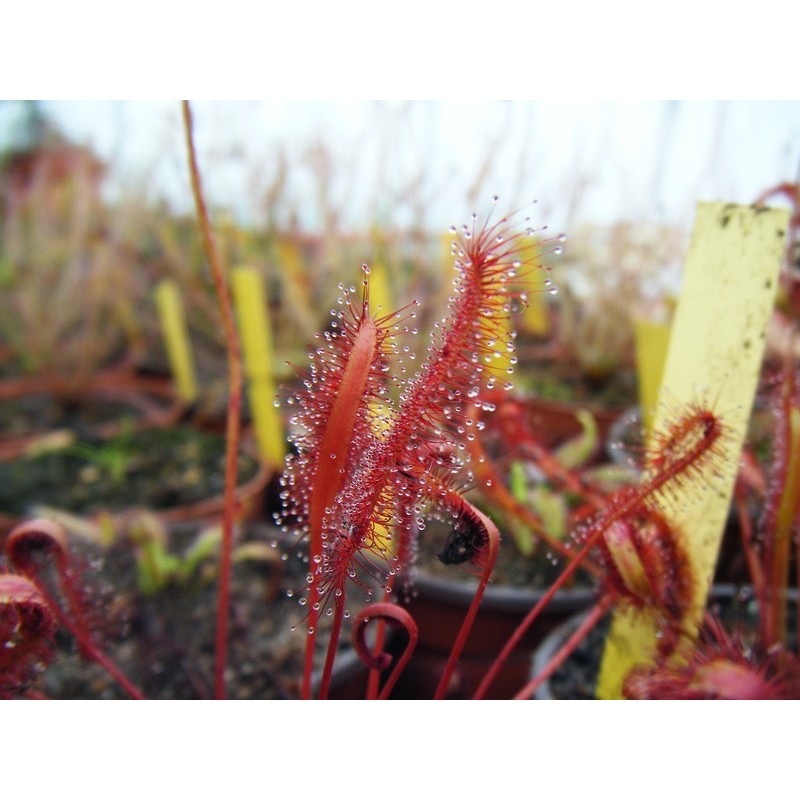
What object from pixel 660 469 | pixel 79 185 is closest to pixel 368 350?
pixel 660 469

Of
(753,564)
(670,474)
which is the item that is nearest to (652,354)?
(753,564)

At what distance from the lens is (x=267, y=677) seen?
3.09 feet

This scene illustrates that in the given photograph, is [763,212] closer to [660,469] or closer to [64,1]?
[660,469]

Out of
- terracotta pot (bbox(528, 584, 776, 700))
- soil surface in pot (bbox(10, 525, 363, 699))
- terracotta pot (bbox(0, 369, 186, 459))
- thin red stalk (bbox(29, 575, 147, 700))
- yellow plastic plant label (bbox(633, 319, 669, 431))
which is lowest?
soil surface in pot (bbox(10, 525, 363, 699))

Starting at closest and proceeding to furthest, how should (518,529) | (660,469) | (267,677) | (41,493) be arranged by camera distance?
(660,469) → (267,677) → (518,529) → (41,493)

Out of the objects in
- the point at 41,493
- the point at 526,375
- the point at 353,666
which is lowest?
the point at 41,493

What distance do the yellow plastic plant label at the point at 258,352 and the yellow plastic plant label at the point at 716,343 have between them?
689mm

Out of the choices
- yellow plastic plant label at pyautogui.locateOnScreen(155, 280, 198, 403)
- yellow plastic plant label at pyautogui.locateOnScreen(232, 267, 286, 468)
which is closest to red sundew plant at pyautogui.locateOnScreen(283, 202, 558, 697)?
yellow plastic plant label at pyautogui.locateOnScreen(232, 267, 286, 468)

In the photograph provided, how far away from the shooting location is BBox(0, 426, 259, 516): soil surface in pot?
1492mm

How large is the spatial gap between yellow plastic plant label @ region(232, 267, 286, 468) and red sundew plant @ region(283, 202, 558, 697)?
71cm

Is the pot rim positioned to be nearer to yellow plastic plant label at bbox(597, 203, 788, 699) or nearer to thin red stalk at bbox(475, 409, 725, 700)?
yellow plastic plant label at bbox(597, 203, 788, 699)

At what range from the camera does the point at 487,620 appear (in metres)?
0.94

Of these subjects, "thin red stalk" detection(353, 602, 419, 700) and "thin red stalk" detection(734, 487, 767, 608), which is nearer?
"thin red stalk" detection(353, 602, 419, 700)

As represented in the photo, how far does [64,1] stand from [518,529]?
86cm
